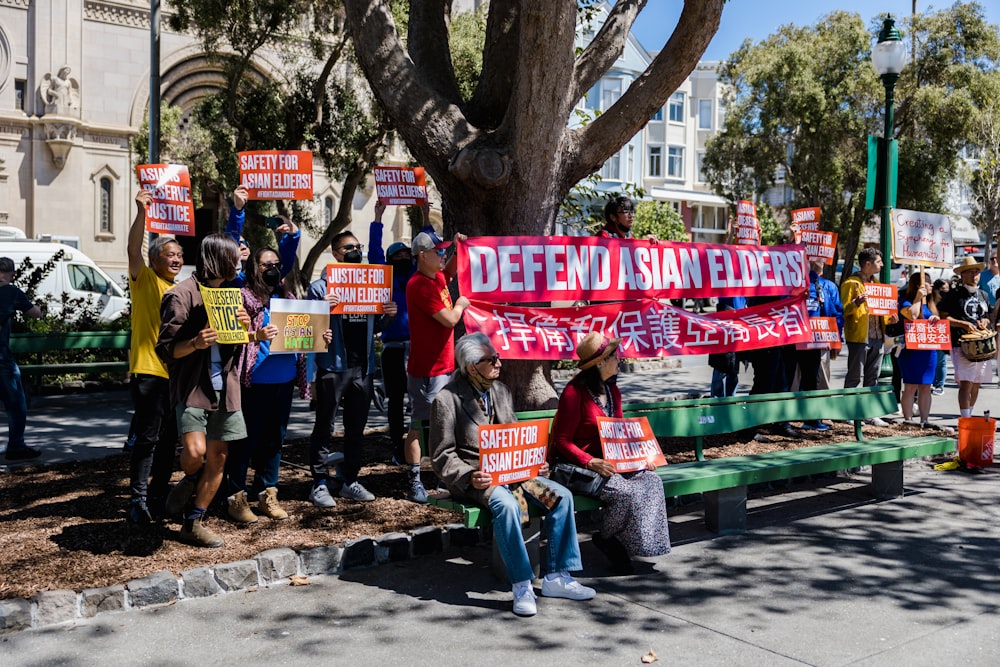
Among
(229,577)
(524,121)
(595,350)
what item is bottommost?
(229,577)

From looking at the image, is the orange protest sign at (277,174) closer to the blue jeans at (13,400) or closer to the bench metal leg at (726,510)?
the blue jeans at (13,400)

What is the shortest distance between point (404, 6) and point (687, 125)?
151 ft

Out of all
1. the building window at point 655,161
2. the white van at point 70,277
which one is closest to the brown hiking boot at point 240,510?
the white van at point 70,277

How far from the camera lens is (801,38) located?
29891mm

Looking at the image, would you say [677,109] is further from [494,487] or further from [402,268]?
[494,487]

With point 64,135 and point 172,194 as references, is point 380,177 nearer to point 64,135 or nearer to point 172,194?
point 172,194

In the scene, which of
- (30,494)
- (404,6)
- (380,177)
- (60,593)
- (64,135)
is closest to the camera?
(60,593)

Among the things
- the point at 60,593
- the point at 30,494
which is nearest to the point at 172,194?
the point at 30,494

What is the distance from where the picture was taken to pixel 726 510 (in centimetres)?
685

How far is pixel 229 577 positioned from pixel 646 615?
227 centimetres

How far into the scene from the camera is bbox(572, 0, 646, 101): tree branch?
27.7 feet

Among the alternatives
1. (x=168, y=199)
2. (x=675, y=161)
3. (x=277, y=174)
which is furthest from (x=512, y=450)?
(x=675, y=161)

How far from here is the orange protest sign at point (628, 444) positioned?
5.85 m

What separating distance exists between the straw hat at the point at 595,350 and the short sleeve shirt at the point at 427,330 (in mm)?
1268
